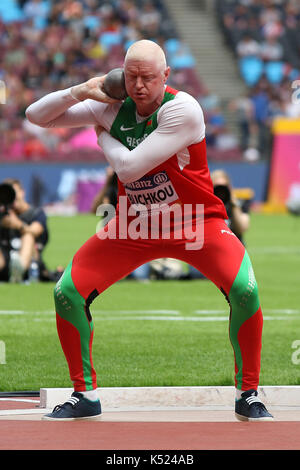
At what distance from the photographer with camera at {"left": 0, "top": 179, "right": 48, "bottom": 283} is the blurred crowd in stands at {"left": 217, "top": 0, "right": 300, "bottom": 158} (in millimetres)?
20004

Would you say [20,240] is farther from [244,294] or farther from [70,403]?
[244,294]

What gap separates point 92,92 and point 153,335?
15.2 feet

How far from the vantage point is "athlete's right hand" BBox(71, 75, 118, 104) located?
6.70 m

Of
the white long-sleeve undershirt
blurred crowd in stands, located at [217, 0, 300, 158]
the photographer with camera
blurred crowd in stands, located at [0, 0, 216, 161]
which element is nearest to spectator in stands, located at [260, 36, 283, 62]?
blurred crowd in stands, located at [217, 0, 300, 158]

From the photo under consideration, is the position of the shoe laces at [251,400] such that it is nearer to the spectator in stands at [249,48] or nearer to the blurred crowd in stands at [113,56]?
the blurred crowd in stands at [113,56]

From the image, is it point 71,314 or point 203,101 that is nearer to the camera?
point 71,314

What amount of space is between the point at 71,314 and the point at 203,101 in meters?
30.9

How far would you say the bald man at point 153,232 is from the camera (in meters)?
6.75

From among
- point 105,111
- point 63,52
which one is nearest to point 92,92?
point 105,111

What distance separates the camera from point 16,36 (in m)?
36.3

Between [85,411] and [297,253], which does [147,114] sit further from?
[297,253]

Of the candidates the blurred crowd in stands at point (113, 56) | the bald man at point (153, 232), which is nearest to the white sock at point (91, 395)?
the bald man at point (153, 232)

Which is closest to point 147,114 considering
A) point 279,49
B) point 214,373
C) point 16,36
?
point 214,373

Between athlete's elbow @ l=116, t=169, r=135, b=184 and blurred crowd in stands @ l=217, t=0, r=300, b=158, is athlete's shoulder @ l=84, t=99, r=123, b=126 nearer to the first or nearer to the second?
athlete's elbow @ l=116, t=169, r=135, b=184
